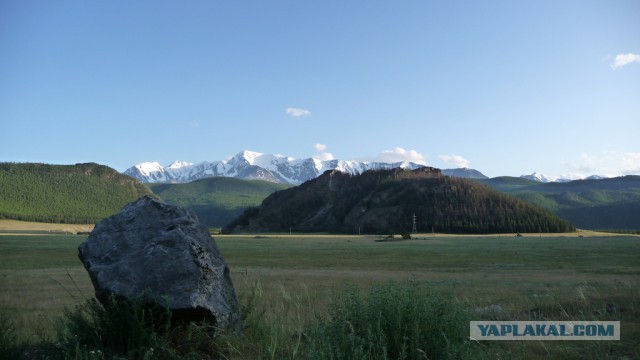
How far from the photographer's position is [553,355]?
7941 millimetres

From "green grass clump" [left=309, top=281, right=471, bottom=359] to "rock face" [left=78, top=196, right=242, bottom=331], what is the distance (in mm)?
2068

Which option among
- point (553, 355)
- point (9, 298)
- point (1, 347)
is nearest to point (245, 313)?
point (1, 347)

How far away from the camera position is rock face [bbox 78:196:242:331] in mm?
7801

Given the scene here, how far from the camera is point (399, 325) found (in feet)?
22.6

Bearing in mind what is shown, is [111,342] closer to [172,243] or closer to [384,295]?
[172,243]

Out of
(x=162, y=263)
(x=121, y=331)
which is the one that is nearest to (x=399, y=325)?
(x=162, y=263)

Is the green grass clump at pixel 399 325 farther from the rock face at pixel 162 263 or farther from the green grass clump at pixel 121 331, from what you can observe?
the green grass clump at pixel 121 331

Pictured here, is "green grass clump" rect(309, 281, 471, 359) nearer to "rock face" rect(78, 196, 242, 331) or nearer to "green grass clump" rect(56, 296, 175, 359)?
"rock face" rect(78, 196, 242, 331)

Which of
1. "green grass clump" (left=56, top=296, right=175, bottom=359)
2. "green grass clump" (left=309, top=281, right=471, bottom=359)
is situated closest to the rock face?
"green grass clump" (left=56, top=296, right=175, bottom=359)

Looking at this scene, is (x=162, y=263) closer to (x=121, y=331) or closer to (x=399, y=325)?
(x=121, y=331)

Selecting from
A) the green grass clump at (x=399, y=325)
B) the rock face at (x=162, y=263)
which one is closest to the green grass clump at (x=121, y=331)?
the rock face at (x=162, y=263)

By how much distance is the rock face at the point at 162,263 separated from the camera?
7801mm

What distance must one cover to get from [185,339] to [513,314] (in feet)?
26.5

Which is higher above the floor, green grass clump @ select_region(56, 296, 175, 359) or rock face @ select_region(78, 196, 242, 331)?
rock face @ select_region(78, 196, 242, 331)
